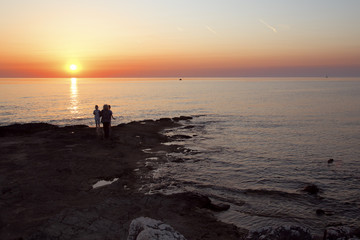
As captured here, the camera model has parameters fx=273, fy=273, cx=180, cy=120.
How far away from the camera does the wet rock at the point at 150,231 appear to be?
677 centimetres

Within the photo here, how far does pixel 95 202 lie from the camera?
12.2 metres

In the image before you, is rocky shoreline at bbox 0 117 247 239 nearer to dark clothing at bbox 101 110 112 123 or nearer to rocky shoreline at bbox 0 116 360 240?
rocky shoreline at bbox 0 116 360 240

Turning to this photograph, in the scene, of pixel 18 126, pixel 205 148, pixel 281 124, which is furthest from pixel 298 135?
pixel 18 126

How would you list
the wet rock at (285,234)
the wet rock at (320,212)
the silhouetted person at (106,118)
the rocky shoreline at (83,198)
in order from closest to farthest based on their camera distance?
the wet rock at (285,234) → the rocky shoreline at (83,198) → the wet rock at (320,212) → the silhouetted person at (106,118)

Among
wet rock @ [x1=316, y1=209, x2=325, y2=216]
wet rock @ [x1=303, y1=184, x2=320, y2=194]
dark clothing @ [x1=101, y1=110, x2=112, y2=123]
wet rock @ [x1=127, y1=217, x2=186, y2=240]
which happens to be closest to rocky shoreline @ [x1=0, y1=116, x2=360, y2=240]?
wet rock @ [x1=127, y1=217, x2=186, y2=240]

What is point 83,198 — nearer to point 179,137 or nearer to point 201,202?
point 201,202

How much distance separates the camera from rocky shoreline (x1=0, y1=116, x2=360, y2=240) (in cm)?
915

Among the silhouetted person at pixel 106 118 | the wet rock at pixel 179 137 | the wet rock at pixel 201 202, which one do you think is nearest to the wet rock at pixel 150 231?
the wet rock at pixel 201 202

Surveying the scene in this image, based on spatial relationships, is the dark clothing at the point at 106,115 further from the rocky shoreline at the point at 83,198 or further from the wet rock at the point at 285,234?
the wet rock at the point at 285,234

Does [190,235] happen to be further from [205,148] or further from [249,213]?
[205,148]

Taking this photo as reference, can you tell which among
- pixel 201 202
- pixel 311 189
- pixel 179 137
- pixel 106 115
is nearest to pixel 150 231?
pixel 201 202

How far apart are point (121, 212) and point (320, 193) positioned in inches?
433

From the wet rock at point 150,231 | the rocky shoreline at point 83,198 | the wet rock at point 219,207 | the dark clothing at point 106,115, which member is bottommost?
the wet rock at point 219,207

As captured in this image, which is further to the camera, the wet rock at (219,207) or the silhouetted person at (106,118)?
the silhouetted person at (106,118)
